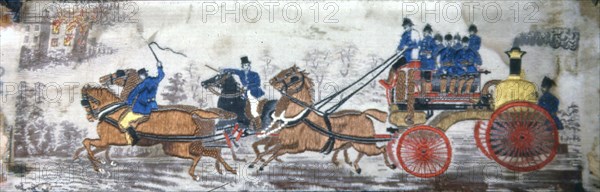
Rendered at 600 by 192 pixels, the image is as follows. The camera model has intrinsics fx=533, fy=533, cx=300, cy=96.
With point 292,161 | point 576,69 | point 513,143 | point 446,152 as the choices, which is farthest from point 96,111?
point 576,69

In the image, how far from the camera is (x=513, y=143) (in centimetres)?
707

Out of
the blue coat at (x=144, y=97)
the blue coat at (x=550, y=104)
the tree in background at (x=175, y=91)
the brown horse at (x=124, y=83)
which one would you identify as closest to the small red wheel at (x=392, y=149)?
the blue coat at (x=550, y=104)

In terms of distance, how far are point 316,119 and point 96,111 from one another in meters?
3.01

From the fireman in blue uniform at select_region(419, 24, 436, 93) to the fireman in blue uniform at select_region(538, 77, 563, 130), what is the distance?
1.48 meters

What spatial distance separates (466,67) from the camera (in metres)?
7.12

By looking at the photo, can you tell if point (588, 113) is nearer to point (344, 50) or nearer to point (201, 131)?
point (344, 50)

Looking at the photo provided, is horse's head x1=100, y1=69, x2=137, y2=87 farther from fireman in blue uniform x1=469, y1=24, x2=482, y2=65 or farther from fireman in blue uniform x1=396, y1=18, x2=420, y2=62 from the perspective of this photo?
fireman in blue uniform x1=469, y1=24, x2=482, y2=65

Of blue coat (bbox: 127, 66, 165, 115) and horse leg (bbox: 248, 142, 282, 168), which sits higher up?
blue coat (bbox: 127, 66, 165, 115)

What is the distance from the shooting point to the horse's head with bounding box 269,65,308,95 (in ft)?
23.5

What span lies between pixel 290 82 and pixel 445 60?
2.09 m

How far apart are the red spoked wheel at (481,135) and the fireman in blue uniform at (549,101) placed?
0.81 m

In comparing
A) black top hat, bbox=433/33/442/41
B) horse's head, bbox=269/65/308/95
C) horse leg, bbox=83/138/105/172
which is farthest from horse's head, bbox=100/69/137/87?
black top hat, bbox=433/33/442/41

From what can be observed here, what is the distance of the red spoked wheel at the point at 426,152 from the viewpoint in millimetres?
7078

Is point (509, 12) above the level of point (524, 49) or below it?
above
